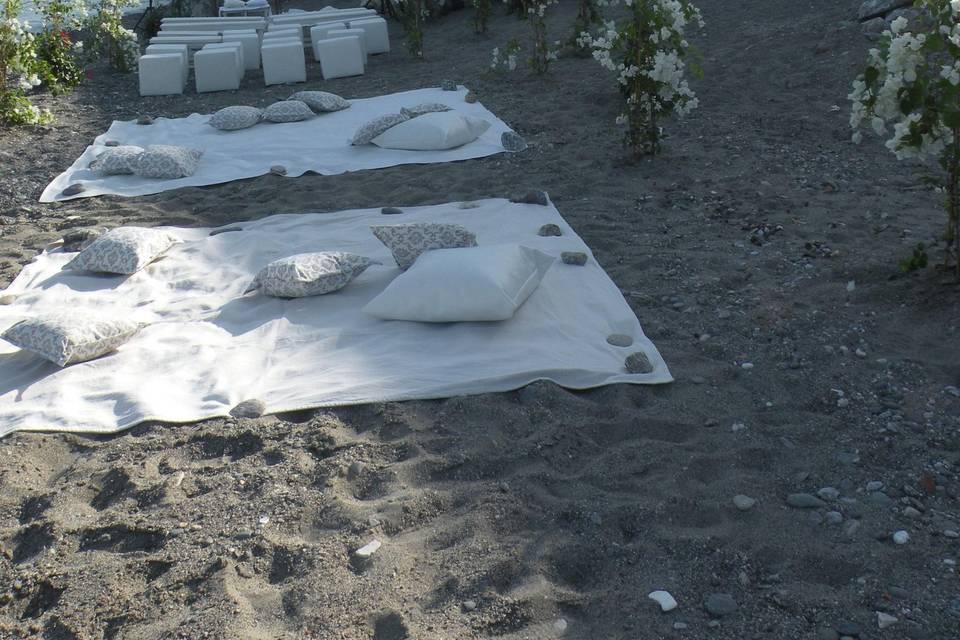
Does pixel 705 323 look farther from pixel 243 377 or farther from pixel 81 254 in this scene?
pixel 81 254

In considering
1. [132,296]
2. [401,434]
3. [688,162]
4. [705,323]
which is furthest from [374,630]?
[688,162]

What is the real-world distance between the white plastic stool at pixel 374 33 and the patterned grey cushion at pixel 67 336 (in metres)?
5.91

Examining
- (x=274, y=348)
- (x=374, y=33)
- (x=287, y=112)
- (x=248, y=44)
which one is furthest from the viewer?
(x=374, y=33)

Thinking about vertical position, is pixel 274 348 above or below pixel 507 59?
below

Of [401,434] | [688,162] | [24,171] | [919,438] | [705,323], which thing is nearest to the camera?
[919,438]

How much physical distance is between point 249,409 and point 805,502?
1603 mm

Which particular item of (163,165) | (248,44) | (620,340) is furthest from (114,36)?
(620,340)

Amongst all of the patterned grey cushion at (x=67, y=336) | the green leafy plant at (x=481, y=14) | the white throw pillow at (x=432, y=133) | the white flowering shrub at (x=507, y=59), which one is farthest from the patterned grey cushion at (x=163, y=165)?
the green leafy plant at (x=481, y=14)

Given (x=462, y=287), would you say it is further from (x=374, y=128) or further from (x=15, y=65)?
(x=15, y=65)

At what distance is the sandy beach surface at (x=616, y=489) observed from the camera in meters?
1.94

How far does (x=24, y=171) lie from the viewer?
531cm

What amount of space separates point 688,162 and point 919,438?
2.65 metres

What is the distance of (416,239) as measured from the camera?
3.52m

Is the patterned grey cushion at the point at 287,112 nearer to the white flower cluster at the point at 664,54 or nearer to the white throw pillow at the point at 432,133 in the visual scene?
the white throw pillow at the point at 432,133
